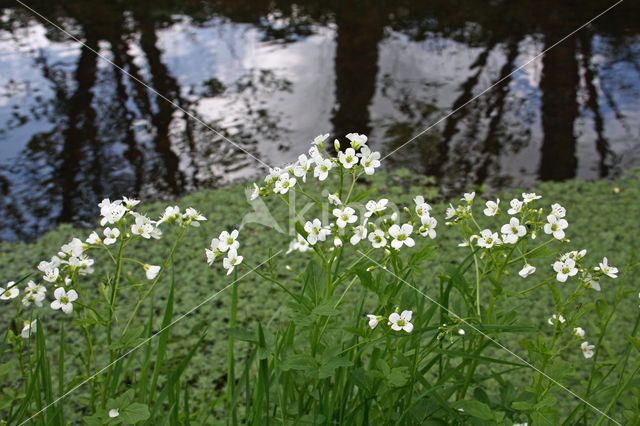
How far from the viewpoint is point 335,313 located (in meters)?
0.84

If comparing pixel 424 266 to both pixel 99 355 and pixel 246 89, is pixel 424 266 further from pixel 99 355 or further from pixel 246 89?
pixel 246 89

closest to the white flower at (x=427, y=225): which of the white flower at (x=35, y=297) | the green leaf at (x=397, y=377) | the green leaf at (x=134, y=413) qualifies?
the green leaf at (x=397, y=377)

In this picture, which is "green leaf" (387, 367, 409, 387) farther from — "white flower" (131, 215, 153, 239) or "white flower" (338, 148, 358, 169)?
"white flower" (131, 215, 153, 239)

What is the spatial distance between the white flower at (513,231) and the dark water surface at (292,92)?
1.54 metres

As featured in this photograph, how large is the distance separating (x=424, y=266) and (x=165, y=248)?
89 cm

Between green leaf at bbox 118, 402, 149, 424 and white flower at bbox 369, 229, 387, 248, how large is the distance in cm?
43

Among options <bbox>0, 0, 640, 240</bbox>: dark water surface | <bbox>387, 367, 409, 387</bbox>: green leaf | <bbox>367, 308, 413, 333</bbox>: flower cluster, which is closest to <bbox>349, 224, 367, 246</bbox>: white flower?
<bbox>367, 308, 413, 333</bbox>: flower cluster

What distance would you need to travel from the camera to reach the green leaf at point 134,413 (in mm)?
889

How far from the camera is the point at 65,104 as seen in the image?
9.53ft

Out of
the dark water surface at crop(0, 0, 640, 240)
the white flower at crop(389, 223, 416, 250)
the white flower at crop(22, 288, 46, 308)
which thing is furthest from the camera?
the dark water surface at crop(0, 0, 640, 240)

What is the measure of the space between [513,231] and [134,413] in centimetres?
64

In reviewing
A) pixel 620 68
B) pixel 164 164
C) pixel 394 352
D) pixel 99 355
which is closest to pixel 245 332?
pixel 394 352

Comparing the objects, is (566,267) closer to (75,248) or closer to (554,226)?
(554,226)

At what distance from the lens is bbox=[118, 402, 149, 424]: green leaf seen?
0.89 m
